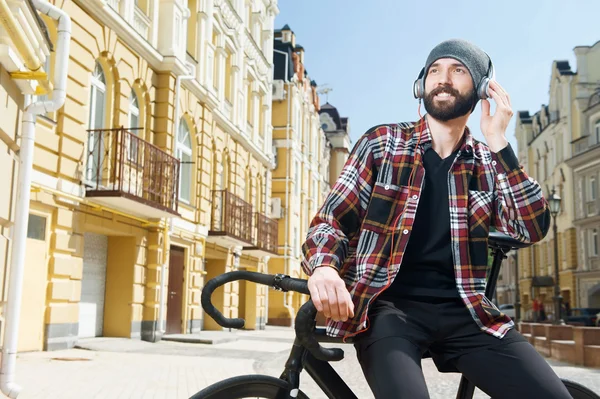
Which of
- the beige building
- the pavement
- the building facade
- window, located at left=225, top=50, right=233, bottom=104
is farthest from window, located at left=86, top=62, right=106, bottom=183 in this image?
the beige building

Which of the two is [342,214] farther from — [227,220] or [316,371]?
[227,220]

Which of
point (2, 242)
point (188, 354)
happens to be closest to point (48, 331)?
point (188, 354)

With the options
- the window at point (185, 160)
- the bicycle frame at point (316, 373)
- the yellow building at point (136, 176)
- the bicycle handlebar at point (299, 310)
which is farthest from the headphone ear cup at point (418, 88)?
the window at point (185, 160)

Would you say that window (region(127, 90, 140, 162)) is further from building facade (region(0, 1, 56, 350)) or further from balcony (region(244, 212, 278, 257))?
balcony (region(244, 212, 278, 257))

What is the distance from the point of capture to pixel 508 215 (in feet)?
7.64

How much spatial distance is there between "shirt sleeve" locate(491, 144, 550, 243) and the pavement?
3272 millimetres

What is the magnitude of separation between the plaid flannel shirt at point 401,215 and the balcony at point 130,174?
12.0 m

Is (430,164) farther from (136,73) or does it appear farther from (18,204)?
(136,73)

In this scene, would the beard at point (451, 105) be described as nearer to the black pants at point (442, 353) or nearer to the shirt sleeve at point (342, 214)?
the shirt sleeve at point (342, 214)

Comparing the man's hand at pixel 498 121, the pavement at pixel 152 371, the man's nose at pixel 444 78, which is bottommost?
the pavement at pixel 152 371

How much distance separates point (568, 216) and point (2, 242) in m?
45.0

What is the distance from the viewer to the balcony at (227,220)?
22172mm

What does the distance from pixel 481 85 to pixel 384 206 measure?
0.54 m

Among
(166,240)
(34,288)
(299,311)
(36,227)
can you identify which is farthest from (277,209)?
(299,311)
